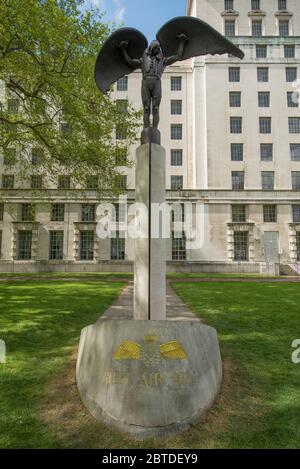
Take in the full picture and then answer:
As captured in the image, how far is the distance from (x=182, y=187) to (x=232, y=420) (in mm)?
36209

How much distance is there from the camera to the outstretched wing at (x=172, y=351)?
453 cm

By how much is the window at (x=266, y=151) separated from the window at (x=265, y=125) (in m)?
1.63

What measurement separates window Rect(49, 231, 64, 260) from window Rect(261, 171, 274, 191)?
24.1 m

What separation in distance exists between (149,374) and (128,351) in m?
0.44

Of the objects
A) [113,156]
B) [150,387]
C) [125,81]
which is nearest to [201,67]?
[125,81]

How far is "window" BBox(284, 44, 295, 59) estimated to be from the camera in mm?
39781

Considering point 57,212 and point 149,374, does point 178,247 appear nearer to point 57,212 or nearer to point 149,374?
point 57,212

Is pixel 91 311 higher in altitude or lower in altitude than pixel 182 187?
lower

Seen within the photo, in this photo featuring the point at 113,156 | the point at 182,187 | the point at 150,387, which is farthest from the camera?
the point at 182,187

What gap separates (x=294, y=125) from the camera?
38938mm

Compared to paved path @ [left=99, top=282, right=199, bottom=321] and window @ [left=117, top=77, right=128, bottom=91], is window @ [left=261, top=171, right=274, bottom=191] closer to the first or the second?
window @ [left=117, top=77, right=128, bottom=91]

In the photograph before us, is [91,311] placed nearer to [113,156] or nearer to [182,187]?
[113,156]

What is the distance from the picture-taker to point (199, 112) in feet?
129

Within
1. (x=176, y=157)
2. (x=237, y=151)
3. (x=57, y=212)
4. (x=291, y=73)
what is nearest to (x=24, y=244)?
(x=57, y=212)
